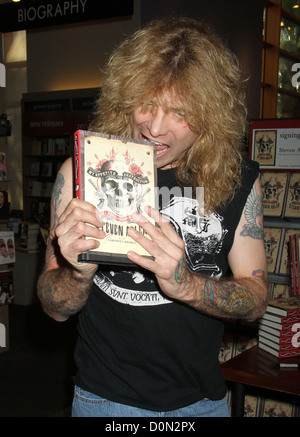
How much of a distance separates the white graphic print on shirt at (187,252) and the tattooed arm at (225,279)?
0.07 meters

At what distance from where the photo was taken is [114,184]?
1.05 m

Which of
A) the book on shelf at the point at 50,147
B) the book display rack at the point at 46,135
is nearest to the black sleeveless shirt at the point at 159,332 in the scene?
the book display rack at the point at 46,135

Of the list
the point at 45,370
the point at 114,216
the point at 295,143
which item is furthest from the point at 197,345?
the point at 45,370

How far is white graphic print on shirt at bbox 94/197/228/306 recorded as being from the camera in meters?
1.27

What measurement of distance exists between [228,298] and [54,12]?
12.0ft

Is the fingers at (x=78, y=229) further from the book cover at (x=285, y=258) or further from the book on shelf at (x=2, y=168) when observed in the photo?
the book on shelf at (x=2, y=168)

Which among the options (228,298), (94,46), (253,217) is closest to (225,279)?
(228,298)

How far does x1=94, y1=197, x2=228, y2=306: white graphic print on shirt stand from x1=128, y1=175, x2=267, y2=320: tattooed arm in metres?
0.07

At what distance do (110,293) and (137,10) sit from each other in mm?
5661

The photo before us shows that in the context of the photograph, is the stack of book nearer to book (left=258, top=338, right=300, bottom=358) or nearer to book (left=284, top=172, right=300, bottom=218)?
book (left=258, top=338, right=300, bottom=358)

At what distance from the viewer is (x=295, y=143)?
259 centimetres

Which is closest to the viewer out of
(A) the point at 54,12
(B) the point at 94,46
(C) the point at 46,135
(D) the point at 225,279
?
(D) the point at 225,279

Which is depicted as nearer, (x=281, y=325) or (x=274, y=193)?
(x=281, y=325)

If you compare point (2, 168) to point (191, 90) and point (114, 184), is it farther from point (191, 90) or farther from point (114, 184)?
point (114, 184)
